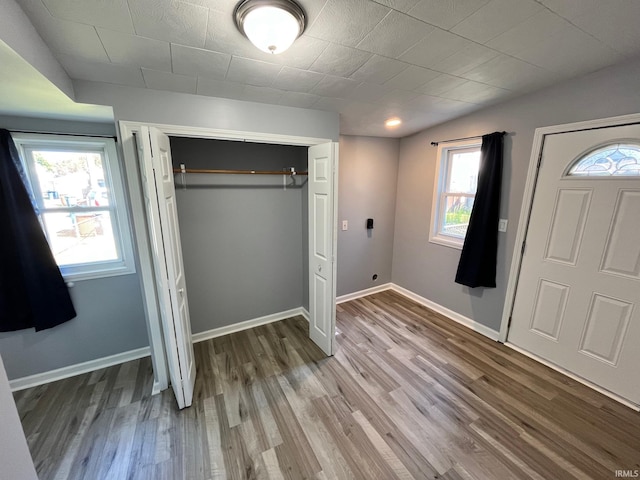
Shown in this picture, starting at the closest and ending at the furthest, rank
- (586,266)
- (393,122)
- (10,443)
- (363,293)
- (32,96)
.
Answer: (10,443)
(32,96)
(586,266)
(393,122)
(363,293)

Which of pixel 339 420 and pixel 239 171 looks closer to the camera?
pixel 339 420

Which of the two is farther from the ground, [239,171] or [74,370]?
[239,171]

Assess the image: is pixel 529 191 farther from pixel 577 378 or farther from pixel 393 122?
pixel 577 378

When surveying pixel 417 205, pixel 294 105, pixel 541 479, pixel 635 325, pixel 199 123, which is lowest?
pixel 541 479

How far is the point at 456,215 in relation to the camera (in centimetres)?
314

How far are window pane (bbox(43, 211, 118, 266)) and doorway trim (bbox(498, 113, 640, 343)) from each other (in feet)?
13.0

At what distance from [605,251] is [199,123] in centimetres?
332

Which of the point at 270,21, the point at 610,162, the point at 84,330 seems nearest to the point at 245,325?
the point at 84,330

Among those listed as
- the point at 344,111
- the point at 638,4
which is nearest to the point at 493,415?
the point at 638,4

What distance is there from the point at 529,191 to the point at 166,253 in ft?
A: 10.2

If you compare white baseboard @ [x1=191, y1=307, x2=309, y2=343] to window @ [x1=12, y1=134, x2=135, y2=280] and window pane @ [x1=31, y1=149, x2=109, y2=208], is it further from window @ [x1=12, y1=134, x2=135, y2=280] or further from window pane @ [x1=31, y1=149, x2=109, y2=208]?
window pane @ [x1=31, y1=149, x2=109, y2=208]

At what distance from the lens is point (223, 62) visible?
151 cm

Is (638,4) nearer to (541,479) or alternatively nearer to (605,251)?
(605,251)

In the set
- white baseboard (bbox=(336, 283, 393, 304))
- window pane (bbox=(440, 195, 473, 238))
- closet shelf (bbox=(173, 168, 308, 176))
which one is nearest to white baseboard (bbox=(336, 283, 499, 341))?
white baseboard (bbox=(336, 283, 393, 304))
